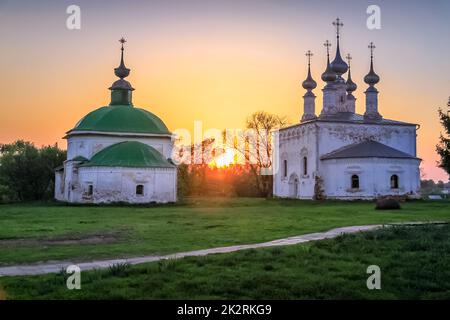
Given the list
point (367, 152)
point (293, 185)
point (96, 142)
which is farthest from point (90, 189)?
point (367, 152)

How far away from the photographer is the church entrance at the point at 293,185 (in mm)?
46125

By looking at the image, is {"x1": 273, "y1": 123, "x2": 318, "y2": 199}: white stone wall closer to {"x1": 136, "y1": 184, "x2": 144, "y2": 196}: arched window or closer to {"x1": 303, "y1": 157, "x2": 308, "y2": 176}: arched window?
{"x1": 303, "y1": 157, "x2": 308, "y2": 176}: arched window

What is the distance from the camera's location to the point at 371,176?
39.8m

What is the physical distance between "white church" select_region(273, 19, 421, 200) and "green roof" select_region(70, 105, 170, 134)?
1142cm

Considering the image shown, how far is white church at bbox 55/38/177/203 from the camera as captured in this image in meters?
37.4

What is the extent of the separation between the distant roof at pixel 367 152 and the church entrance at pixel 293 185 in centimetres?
477

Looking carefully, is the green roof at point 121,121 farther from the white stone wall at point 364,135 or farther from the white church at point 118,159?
the white stone wall at point 364,135

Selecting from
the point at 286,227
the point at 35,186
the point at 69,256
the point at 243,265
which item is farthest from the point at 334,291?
the point at 35,186

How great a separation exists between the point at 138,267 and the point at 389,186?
3391 centimetres

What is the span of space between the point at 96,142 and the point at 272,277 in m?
35.9

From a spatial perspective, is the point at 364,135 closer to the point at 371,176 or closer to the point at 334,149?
the point at 334,149

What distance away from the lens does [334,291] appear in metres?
7.56

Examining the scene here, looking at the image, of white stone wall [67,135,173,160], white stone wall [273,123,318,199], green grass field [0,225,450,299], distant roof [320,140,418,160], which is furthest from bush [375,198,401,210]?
white stone wall [67,135,173,160]
